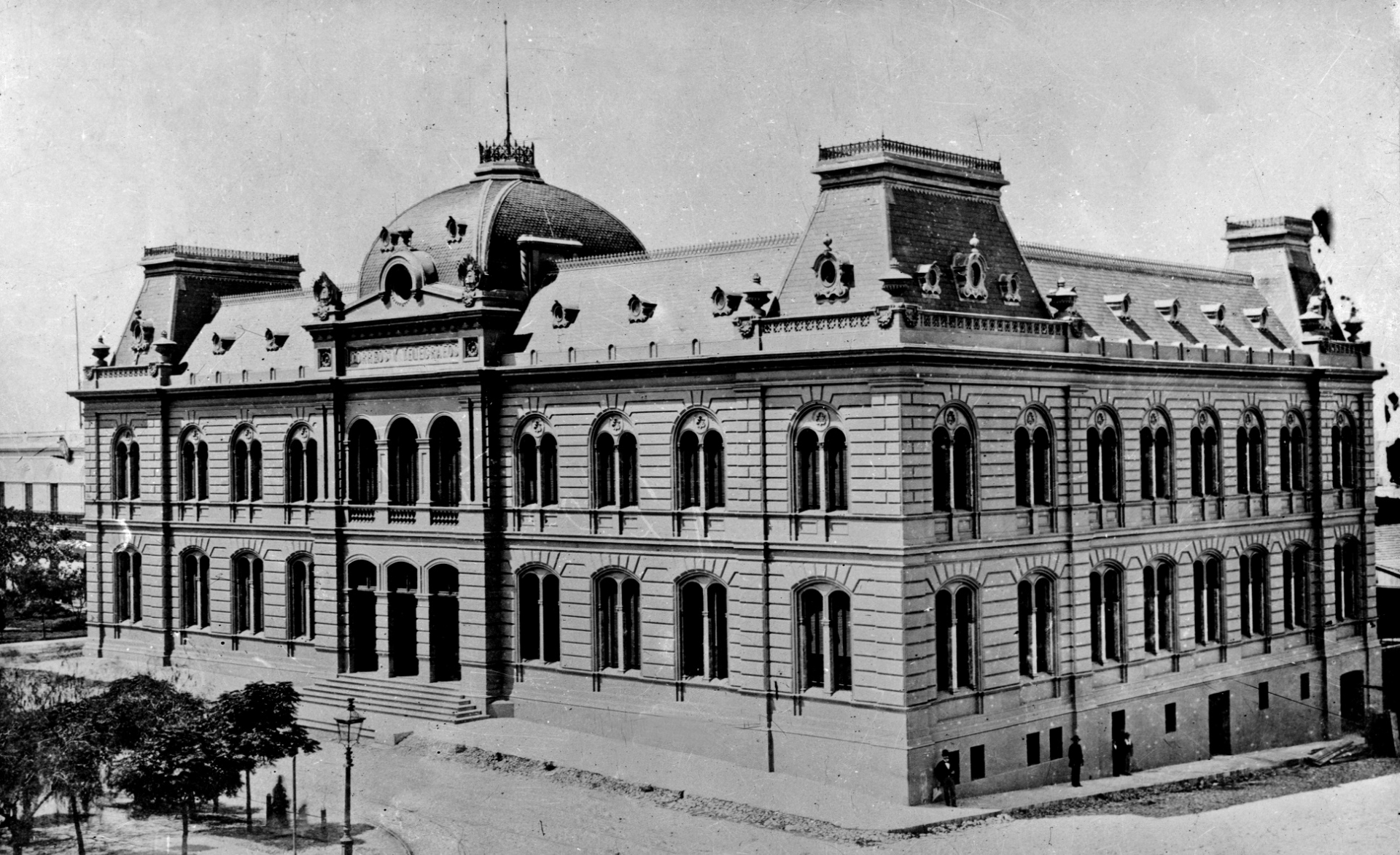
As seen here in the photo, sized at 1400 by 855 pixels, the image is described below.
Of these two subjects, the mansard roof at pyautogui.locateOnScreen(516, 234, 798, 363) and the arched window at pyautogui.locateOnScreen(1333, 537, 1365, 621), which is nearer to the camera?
the mansard roof at pyautogui.locateOnScreen(516, 234, 798, 363)

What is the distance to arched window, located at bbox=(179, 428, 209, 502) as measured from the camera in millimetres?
60375

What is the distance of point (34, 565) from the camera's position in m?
70.0

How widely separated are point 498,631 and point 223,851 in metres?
14.7

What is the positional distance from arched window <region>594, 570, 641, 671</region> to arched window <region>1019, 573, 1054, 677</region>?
1074cm

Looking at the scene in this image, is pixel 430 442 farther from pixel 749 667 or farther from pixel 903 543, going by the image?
pixel 903 543

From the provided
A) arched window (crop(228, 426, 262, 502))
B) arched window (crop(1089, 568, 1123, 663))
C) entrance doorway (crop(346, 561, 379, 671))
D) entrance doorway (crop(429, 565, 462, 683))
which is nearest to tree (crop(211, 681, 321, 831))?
entrance doorway (crop(429, 565, 462, 683))

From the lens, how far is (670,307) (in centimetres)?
4891

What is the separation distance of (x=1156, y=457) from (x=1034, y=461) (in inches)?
270

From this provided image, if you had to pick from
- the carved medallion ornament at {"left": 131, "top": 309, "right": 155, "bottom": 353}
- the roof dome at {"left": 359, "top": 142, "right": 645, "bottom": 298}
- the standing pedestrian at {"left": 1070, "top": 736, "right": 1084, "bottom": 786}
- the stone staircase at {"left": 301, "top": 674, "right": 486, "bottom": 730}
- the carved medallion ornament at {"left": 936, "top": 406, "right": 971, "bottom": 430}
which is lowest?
the standing pedestrian at {"left": 1070, "top": 736, "right": 1084, "bottom": 786}

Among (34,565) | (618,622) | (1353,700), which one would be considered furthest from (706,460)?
(34,565)

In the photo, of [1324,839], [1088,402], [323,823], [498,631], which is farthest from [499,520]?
[1324,839]

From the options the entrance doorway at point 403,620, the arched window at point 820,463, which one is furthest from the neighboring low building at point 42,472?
the arched window at point 820,463

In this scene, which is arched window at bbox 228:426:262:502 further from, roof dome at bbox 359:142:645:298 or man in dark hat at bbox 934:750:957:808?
man in dark hat at bbox 934:750:957:808

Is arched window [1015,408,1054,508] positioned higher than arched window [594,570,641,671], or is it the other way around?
arched window [1015,408,1054,508]
